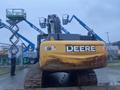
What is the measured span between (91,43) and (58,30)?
394 centimetres

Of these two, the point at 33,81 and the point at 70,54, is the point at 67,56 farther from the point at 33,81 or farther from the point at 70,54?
the point at 33,81

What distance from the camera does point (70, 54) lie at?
43.2 ft

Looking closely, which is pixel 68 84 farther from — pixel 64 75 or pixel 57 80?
pixel 64 75

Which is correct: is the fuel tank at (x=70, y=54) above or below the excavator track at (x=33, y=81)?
above

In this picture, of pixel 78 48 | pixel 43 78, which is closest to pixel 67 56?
pixel 78 48

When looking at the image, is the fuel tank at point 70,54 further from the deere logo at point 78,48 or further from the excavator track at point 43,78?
the excavator track at point 43,78

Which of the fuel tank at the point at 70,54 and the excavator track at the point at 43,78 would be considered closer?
the fuel tank at the point at 70,54

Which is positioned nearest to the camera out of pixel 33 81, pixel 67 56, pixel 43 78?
pixel 67 56

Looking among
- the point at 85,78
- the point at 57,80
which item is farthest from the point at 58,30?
the point at 85,78

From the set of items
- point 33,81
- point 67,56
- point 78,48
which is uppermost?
point 78,48

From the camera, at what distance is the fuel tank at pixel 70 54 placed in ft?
43.1

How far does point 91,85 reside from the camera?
14180mm

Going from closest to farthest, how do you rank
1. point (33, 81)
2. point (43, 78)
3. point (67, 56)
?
1. point (67, 56)
2. point (33, 81)
3. point (43, 78)

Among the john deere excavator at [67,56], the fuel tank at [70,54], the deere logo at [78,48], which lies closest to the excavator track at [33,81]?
the john deere excavator at [67,56]
